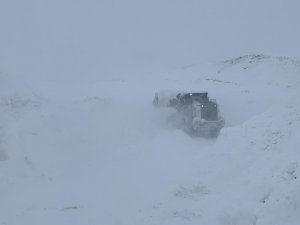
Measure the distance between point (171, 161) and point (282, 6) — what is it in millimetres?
46219

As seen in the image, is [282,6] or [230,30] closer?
[230,30]

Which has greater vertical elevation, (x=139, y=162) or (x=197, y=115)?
(x=197, y=115)

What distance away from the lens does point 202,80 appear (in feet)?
114

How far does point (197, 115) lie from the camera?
2462 centimetres

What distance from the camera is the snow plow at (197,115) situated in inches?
947

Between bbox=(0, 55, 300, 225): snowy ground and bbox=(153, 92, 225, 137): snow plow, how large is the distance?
0.63 m

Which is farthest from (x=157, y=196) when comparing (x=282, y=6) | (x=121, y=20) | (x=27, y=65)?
(x=282, y=6)

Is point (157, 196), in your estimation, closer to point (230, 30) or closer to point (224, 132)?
point (224, 132)

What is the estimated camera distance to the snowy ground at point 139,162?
51.9 feet

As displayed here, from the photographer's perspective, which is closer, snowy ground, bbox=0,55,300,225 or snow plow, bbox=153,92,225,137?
snowy ground, bbox=0,55,300,225

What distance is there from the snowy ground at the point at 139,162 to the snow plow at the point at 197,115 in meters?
0.63

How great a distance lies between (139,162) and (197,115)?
4.88 m

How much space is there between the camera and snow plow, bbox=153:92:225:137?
24.1 m

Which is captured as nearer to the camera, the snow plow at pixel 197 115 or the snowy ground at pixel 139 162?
the snowy ground at pixel 139 162
